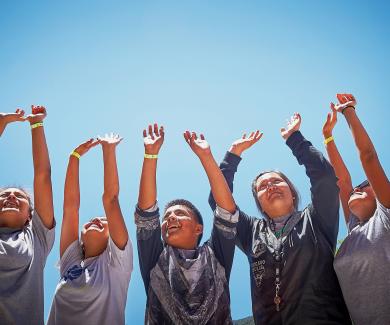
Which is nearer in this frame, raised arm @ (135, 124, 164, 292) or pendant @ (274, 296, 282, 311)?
pendant @ (274, 296, 282, 311)

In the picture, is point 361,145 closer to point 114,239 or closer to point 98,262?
point 114,239

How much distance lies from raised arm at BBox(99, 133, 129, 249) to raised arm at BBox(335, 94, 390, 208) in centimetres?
267

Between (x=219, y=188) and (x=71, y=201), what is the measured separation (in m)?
1.92

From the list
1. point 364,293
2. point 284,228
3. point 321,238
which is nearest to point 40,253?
point 284,228

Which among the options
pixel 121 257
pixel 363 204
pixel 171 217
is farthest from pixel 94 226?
pixel 363 204

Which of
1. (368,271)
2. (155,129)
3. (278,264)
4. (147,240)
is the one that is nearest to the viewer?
(368,271)

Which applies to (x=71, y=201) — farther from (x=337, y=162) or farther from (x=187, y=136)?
(x=337, y=162)

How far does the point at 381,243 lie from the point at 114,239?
2.68m

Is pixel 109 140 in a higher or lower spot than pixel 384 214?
higher

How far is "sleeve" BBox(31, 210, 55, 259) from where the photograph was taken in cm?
388

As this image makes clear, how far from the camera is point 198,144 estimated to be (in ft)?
13.1

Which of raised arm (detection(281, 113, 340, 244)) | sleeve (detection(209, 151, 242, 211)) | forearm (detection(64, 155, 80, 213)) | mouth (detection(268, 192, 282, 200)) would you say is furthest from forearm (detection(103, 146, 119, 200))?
raised arm (detection(281, 113, 340, 244))

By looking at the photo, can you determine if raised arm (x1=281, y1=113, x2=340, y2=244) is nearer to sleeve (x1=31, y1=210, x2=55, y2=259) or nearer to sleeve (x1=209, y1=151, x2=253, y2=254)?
sleeve (x1=209, y1=151, x2=253, y2=254)

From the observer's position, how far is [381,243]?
3.09m
